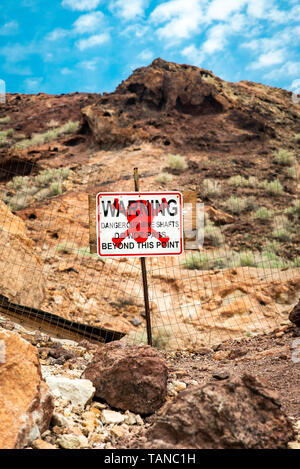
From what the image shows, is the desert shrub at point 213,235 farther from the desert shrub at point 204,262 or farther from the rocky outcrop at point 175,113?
the rocky outcrop at point 175,113

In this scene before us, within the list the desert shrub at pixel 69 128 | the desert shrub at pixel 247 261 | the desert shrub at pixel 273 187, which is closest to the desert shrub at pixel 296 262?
the desert shrub at pixel 247 261

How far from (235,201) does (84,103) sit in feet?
58.4

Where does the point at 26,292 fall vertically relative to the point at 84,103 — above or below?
below

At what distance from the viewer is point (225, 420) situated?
2.14m

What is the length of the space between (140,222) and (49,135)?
19.6 meters

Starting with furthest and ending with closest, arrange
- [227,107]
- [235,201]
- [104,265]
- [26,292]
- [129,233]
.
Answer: [227,107] → [235,201] → [104,265] → [26,292] → [129,233]

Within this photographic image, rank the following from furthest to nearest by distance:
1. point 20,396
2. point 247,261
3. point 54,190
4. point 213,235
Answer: point 54,190 < point 213,235 < point 247,261 < point 20,396

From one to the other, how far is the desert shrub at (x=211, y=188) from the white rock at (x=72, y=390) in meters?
12.0

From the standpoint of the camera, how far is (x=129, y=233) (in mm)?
4801

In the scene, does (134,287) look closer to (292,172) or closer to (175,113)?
(292,172)

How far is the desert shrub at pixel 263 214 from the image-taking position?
12.9 meters

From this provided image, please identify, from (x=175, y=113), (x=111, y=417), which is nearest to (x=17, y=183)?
(x=175, y=113)

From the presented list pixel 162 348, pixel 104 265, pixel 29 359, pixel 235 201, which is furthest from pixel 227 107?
pixel 29 359
